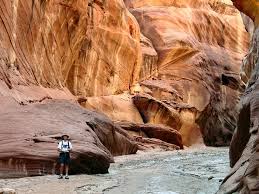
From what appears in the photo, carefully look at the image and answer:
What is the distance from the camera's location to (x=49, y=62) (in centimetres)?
3077

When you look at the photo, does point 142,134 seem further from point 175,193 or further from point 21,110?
point 175,193

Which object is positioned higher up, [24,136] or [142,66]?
[24,136]

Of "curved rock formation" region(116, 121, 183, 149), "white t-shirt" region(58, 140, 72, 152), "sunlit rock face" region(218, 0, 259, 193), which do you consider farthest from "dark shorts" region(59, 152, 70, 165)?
"curved rock formation" region(116, 121, 183, 149)

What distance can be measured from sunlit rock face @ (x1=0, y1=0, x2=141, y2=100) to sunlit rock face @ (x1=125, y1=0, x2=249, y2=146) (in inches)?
212

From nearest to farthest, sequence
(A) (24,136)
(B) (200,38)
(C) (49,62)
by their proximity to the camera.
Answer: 1. (A) (24,136)
2. (C) (49,62)
3. (B) (200,38)

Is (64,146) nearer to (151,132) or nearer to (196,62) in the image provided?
(151,132)

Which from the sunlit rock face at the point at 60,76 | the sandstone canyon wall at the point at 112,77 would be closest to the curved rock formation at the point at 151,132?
the sandstone canyon wall at the point at 112,77

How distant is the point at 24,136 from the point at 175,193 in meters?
6.41

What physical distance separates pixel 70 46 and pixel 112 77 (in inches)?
310

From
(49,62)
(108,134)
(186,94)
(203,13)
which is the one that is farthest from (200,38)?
(108,134)

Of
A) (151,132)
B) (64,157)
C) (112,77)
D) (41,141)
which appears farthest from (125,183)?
(112,77)

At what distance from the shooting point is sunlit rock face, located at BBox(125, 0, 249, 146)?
4978 centimetres

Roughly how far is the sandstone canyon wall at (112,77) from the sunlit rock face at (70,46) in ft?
0.27

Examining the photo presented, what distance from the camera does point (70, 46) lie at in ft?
114
